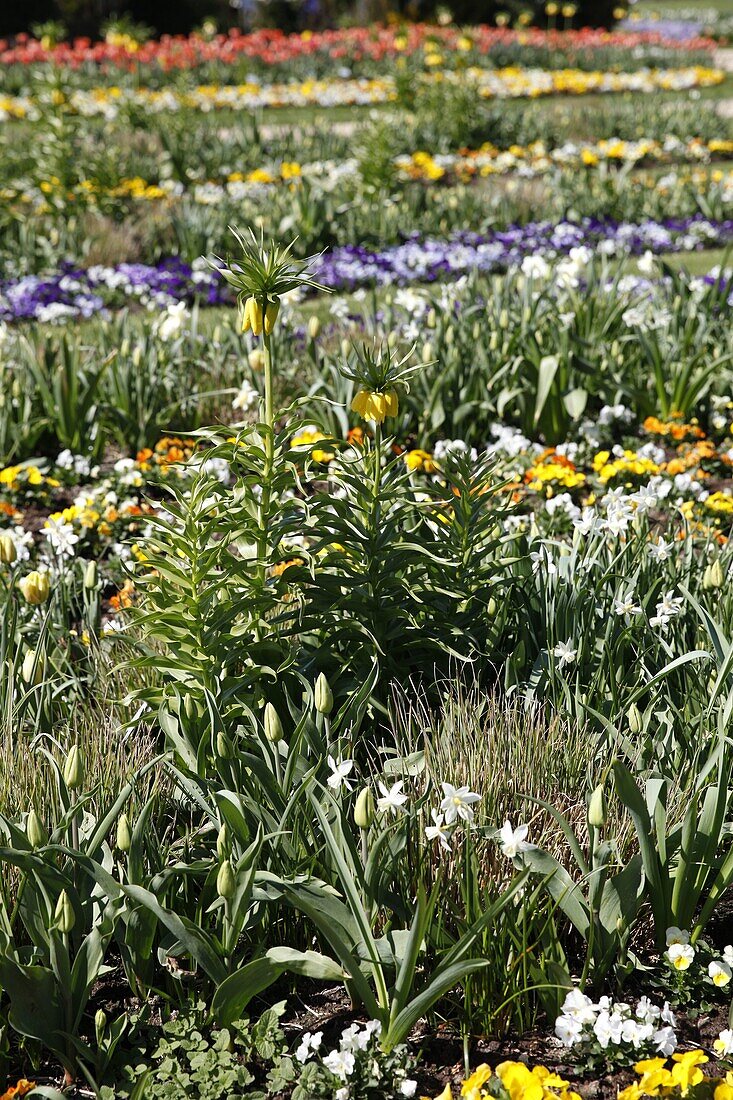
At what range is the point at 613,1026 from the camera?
1817 mm

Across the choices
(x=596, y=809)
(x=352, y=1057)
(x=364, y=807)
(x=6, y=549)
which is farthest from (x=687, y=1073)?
(x=6, y=549)

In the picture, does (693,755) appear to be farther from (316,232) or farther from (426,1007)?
(316,232)

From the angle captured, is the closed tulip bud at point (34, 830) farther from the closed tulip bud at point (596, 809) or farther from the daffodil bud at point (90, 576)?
the daffodil bud at point (90, 576)

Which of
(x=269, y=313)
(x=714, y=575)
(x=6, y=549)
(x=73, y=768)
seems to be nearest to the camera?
(x=73, y=768)

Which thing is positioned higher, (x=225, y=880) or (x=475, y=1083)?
(x=225, y=880)

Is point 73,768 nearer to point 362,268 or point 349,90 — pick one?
point 362,268

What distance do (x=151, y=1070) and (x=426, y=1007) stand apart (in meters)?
0.45

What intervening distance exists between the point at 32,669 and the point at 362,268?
14.5 ft

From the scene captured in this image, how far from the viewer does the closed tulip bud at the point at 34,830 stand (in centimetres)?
181

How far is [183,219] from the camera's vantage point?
707 centimetres

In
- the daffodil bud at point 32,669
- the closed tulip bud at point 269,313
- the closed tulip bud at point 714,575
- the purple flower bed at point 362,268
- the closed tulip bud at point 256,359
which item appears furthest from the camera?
the purple flower bed at point 362,268

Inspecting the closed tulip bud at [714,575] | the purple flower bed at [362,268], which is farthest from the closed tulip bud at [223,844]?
the purple flower bed at [362,268]

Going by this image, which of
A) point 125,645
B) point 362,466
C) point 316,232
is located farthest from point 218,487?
point 316,232

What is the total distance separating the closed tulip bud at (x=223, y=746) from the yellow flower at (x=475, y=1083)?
0.72 m
